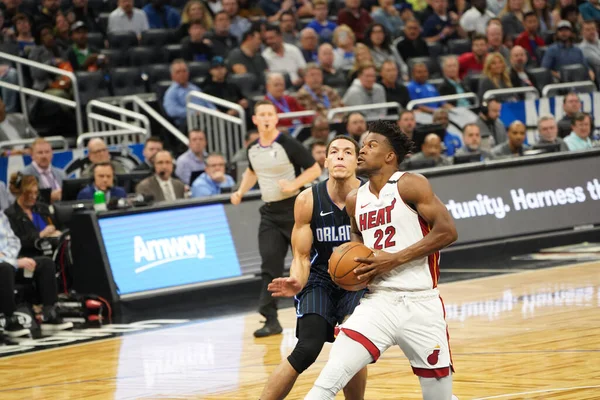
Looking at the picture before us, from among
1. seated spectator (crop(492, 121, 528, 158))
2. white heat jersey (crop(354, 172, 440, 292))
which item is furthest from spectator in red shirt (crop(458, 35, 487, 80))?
white heat jersey (crop(354, 172, 440, 292))

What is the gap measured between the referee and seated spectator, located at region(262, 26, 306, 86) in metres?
7.77

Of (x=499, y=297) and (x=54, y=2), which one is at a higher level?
(x=54, y=2)

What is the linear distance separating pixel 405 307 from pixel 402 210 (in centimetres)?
51

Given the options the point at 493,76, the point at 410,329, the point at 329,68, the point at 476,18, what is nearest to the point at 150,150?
the point at 329,68

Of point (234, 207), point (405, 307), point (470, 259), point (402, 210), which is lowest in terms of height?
point (470, 259)

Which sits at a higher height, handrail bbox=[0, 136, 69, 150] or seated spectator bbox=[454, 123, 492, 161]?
handrail bbox=[0, 136, 69, 150]

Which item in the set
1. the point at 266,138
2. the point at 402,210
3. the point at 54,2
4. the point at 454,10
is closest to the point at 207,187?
the point at 266,138

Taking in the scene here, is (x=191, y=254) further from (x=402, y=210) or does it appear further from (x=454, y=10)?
(x=454, y=10)

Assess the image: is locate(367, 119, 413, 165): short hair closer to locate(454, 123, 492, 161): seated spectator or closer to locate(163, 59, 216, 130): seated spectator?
locate(454, 123, 492, 161): seated spectator

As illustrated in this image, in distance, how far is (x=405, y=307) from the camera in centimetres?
614

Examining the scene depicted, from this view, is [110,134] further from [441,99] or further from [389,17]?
[389,17]

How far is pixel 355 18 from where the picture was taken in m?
21.2

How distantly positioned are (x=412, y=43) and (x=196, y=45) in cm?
409

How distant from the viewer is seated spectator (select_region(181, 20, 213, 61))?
18.9 meters
